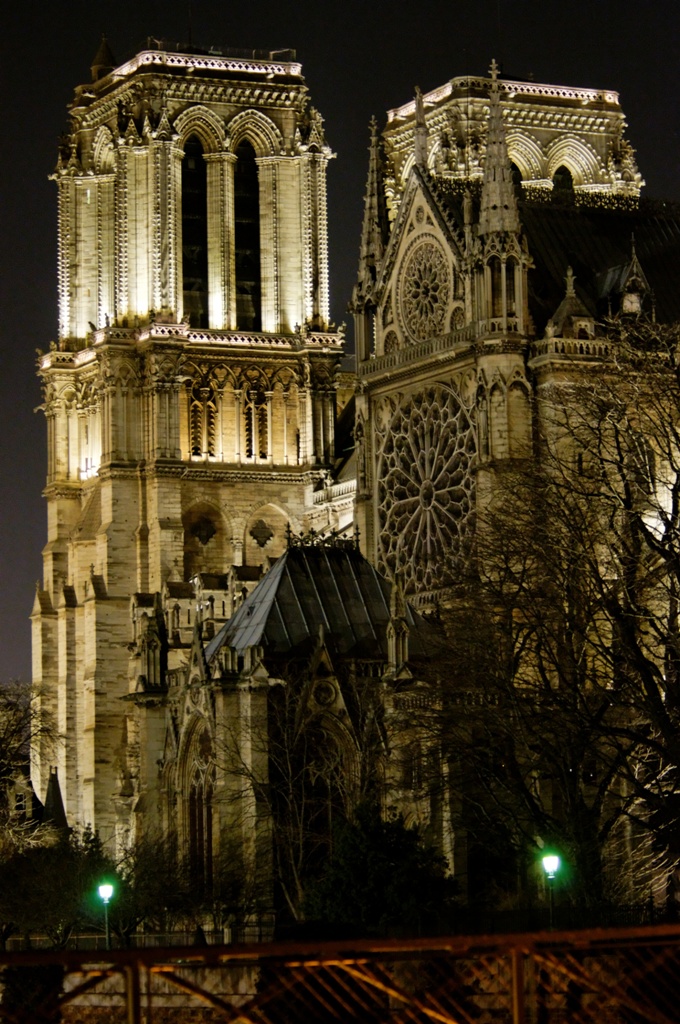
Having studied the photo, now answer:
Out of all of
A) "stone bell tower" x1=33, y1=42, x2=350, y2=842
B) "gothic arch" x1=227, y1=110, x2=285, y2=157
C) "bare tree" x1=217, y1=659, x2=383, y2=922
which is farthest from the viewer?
"gothic arch" x1=227, y1=110, x2=285, y2=157

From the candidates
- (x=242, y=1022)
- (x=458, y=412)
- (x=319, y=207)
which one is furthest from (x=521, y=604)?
(x=319, y=207)

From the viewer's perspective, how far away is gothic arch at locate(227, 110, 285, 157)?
356 feet

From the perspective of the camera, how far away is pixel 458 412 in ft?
264

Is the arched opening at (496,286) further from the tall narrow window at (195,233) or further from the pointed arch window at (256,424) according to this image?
the tall narrow window at (195,233)

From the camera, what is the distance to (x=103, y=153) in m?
110

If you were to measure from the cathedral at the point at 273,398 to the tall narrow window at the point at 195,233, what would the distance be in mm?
122

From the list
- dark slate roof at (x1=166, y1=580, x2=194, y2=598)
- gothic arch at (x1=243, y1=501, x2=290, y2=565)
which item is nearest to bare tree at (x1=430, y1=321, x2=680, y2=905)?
dark slate roof at (x1=166, y1=580, x2=194, y2=598)

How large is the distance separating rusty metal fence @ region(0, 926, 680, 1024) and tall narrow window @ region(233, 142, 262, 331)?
254ft

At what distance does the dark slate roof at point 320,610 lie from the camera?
71000mm

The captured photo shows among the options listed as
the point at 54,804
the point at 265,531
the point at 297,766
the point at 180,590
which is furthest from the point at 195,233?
the point at 297,766

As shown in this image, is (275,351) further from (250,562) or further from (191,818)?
(191,818)

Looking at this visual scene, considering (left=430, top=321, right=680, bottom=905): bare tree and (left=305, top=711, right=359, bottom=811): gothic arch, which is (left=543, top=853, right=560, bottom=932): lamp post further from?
(left=305, top=711, right=359, bottom=811): gothic arch

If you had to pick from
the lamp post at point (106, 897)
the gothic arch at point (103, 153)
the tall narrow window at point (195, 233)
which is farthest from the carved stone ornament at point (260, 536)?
the lamp post at point (106, 897)

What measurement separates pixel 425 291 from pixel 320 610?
14562mm
